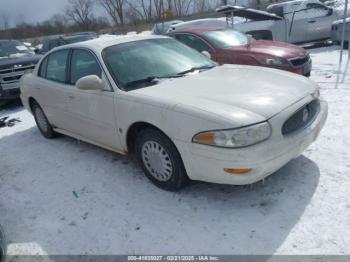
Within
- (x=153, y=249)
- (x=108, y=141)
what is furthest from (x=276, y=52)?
(x=153, y=249)

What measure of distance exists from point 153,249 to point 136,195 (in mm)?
876

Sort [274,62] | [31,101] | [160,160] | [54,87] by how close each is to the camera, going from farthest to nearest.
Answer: [274,62] < [31,101] < [54,87] < [160,160]

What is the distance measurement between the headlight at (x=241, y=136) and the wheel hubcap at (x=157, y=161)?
2.14 ft

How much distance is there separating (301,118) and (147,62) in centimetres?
183

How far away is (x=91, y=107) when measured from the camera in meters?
3.95

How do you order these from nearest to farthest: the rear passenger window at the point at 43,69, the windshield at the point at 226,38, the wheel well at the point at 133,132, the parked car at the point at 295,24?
1. the wheel well at the point at 133,132
2. the rear passenger window at the point at 43,69
3. the windshield at the point at 226,38
4. the parked car at the point at 295,24

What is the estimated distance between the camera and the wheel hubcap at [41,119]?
5.39m

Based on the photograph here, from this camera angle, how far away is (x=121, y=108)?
3.50m

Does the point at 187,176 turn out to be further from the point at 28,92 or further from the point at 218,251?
the point at 28,92

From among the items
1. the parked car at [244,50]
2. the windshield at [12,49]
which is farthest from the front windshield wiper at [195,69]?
the windshield at [12,49]

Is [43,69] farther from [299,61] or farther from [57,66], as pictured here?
[299,61]

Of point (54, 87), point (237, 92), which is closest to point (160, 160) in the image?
point (237, 92)

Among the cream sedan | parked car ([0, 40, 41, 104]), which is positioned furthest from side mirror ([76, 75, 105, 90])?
parked car ([0, 40, 41, 104])

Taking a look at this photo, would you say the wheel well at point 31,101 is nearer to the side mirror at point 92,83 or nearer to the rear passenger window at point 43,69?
the rear passenger window at point 43,69
